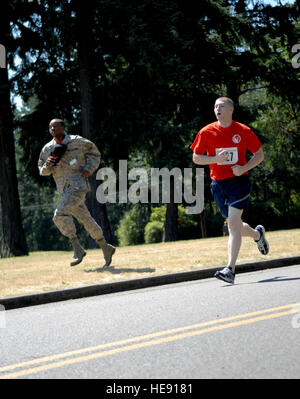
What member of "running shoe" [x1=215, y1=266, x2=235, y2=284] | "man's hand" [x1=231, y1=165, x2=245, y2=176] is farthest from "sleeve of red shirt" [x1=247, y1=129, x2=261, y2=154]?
"running shoe" [x1=215, y1=266, x2=235, y2=284]

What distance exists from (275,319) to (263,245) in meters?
3.27

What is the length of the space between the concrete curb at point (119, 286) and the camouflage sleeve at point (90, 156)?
80.9 inches

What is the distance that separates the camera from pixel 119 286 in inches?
319

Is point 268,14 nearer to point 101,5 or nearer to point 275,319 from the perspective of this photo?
point 101,5

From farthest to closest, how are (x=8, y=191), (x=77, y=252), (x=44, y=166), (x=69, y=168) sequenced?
1. (x=8, y=191)
2. (x=77, y=252)
3. (x=69, y=168)
4. (x=44, y=166)

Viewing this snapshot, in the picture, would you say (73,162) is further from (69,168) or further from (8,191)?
(8,191)

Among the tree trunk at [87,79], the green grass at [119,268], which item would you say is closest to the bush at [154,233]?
the tree trunk at [87,79]

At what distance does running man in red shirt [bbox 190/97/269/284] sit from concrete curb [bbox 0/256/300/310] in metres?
1.18

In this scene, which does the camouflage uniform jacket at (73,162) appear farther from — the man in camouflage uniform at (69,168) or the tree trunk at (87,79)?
the tree trunk at (87,79)

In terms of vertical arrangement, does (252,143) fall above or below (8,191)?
above

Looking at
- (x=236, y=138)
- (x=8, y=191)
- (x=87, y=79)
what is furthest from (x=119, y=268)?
(x=87, y=79)

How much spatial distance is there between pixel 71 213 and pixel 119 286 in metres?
1.91

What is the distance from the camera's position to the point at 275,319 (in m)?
5.46
